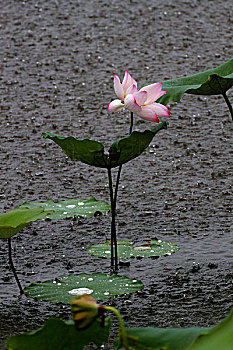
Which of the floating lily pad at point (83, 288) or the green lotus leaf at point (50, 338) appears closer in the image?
the green lotus leaf at point (50, 338)

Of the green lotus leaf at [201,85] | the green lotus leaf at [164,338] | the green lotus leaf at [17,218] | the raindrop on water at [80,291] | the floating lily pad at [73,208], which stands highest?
the green lotus leaf at [201,85]

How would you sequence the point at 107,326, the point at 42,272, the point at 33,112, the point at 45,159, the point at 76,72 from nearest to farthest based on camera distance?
the point at 107,326, the point at 42,272, the point at 45,159, the point at 33,112, the point at 76,72

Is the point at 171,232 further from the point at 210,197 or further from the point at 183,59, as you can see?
the point at 183,59

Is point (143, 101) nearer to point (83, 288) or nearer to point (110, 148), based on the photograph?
point (110, 148)

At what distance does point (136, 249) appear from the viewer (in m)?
1.52

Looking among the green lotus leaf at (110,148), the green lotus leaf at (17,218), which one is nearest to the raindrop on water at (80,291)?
the green lotus leaf at (17,218)

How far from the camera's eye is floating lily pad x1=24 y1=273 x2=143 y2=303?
3.95 feet

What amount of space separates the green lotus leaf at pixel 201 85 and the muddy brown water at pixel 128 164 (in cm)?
45

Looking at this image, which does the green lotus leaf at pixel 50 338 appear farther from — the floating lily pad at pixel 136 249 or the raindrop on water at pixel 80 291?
the floating lily pad at pixel 136 249

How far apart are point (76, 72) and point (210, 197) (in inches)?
45.5

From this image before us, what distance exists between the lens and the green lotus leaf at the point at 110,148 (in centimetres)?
126

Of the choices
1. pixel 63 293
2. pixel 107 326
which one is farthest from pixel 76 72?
pixel 107 326

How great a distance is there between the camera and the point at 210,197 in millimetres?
1893

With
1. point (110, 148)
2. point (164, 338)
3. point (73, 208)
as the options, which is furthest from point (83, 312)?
point (73, 208)
